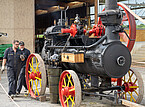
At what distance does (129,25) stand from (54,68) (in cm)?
172

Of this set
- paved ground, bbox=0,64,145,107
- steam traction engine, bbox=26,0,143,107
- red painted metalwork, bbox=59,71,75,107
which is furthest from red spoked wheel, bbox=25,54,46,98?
red painted metalwork, bbox=59,71,75,107

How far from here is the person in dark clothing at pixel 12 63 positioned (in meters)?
5.58

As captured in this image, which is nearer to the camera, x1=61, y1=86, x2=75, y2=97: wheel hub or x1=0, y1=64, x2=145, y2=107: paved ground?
x1=61, y1=86, x2=75, y2=97: wheel hub

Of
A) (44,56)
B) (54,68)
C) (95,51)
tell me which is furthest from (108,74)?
(44,56)

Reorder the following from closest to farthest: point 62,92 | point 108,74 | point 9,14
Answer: point 108,74 → point 62,92 → point 9,14

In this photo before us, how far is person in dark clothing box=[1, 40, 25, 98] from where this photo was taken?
558cm

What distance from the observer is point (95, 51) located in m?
4.26

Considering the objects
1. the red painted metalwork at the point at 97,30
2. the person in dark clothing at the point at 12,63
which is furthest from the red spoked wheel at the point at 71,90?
the person in dark clothing at the point at 12,63

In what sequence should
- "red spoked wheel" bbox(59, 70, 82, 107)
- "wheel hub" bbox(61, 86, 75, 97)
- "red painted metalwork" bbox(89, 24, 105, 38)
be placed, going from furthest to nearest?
"red painted metalwork" bbox(89, 24, 105, 38)
"wheel hub" bbox(61, 86, 75, 97)
"red spoked wheel" bbox(59, 70, 82, 107)

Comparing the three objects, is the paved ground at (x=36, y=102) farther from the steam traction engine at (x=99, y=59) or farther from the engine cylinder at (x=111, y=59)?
the engine cylinder at (x=111, y=59)

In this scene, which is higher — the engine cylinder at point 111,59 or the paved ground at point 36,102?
the engine cylinder at point 111,59

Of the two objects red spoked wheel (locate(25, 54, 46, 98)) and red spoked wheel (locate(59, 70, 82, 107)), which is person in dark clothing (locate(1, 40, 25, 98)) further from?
red spoked wheel (locate(59, 70, 82, 107))

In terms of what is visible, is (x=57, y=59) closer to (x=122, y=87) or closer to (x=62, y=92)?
(x=62, y=92)

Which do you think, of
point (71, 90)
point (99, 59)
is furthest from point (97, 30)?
point (71, 90)
